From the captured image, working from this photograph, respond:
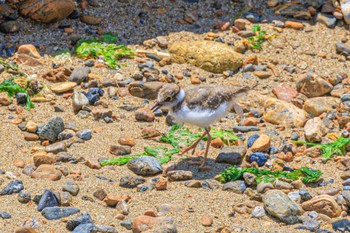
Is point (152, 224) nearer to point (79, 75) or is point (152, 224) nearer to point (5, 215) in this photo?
point (5, 215)

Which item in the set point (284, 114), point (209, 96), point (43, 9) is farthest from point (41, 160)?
point (43, 9)

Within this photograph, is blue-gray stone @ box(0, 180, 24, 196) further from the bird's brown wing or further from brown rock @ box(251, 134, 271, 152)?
brown rock @ box(251, 134, 271, 152)

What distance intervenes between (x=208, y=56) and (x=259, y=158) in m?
2.52

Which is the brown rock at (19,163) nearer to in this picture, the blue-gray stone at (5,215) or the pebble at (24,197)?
the pebble at (24,197)

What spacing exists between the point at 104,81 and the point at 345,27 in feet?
13.9

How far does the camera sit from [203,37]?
35.5 ft

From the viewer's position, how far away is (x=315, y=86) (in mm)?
9617

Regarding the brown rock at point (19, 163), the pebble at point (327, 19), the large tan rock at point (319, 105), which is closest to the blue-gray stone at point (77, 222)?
the brown rock at point (19, 163)

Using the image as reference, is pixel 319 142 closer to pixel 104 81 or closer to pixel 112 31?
pixel 104 81

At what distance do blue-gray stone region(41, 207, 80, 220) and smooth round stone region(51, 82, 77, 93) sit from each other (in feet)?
9.66

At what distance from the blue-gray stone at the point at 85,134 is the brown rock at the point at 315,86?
10.4ft

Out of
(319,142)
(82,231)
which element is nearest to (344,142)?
(319,142)

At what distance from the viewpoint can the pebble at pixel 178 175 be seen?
7.64 m

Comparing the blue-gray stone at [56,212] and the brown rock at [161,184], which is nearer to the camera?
the blue-gray stone at [56,212]
